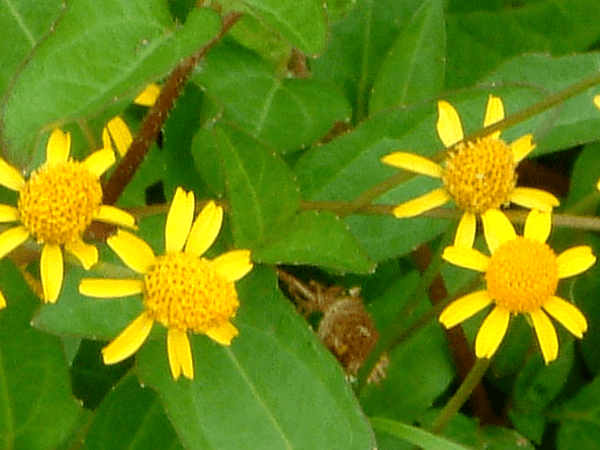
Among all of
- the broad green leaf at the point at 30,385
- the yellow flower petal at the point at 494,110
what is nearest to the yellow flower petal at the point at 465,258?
the yellow flower petal at the point at 494,110

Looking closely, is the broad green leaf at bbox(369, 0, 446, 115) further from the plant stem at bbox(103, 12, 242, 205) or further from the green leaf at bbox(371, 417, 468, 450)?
the green leaf at bbox(371, 417, 468, 450)

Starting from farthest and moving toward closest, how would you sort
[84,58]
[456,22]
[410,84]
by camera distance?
[456,22] → [410,84] → [84,58]

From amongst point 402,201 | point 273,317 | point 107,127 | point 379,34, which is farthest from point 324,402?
point 379,34

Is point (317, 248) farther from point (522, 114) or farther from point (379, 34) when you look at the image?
point (379, 34)

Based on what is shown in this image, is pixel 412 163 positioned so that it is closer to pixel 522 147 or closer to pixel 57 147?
pixel 522 147

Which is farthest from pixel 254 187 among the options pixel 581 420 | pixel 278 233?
pixel 581 420

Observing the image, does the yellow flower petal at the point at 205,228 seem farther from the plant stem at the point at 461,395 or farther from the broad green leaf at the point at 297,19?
the plant stem at the point at 461,395
